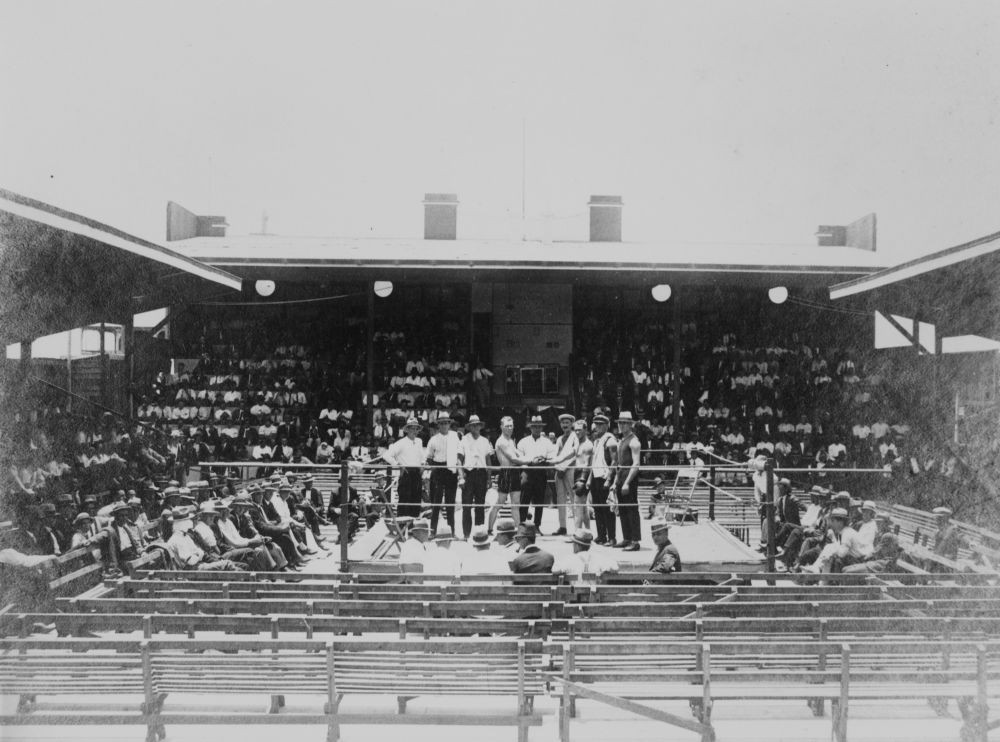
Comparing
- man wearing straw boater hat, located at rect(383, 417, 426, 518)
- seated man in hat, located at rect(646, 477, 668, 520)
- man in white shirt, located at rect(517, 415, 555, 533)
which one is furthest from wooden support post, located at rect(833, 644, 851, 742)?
seated man in hat, located at rect(646, 477, 668, 520)

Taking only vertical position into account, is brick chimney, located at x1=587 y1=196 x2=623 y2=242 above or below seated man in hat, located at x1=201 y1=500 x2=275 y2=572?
above

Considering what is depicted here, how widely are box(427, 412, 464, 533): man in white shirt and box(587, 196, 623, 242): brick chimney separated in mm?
15260

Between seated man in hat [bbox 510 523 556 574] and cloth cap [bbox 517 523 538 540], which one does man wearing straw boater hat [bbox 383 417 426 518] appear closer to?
cloth cap [bbox 517 523 538 540]

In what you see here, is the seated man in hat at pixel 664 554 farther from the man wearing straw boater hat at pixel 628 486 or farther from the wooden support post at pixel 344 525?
the wooden support post at pixel 344 525

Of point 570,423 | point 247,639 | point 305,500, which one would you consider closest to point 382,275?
point 305,500

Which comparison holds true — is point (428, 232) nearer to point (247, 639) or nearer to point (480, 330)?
point (480, 330)

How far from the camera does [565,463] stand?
12367 mm

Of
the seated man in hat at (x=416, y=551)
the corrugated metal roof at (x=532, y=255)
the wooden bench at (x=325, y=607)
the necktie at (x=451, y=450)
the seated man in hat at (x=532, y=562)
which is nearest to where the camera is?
the wooden bench at (x=325, y=607)

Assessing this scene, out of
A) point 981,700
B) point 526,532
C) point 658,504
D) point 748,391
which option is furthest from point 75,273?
point 748,391

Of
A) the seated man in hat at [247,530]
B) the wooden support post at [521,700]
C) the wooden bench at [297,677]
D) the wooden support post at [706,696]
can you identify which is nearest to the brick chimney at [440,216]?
the seated man in hat at [247,530]

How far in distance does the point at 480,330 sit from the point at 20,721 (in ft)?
55.3

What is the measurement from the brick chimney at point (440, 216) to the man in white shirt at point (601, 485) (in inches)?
607

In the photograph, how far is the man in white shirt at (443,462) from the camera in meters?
12.4

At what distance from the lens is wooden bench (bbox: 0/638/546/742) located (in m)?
5.92
